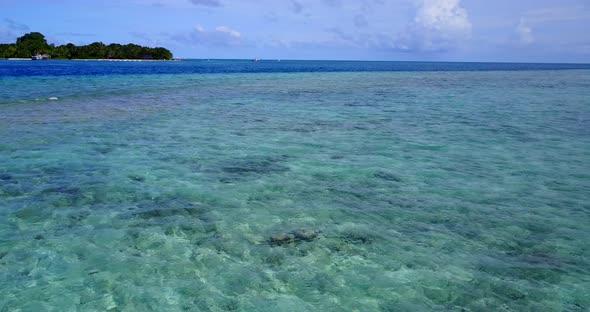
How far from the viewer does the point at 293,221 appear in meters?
7.98

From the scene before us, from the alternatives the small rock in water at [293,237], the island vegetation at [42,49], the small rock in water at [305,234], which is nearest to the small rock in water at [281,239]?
the small rock in water at [293,237]

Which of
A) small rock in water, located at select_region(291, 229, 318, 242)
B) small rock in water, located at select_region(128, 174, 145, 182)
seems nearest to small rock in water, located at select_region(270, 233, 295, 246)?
small rock in water, located at select_region(291, 229, 318, 242)

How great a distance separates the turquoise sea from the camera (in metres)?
5.62

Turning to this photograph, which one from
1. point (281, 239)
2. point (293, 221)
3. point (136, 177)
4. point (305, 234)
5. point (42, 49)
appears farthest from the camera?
point (42, 49)

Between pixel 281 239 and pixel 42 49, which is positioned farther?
pixel 42 49

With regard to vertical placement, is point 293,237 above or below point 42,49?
below

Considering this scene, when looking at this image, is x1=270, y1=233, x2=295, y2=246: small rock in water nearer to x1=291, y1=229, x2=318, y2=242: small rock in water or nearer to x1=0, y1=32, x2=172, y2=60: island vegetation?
x1=291, y1=229, x2=318, y2=242: small rock in water

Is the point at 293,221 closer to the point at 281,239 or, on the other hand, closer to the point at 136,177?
the point at 281,239

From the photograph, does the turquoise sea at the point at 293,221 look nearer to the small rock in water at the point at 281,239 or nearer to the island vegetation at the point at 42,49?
the small rock in water at the point at 281,239

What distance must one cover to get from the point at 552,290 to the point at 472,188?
445 cm

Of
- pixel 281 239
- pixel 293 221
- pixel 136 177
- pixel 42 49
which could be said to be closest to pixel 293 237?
pixel 281 239

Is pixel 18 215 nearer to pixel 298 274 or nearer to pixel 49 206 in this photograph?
pixel 49 206

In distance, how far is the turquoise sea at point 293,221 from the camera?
562cm

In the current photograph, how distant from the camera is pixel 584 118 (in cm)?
2191
